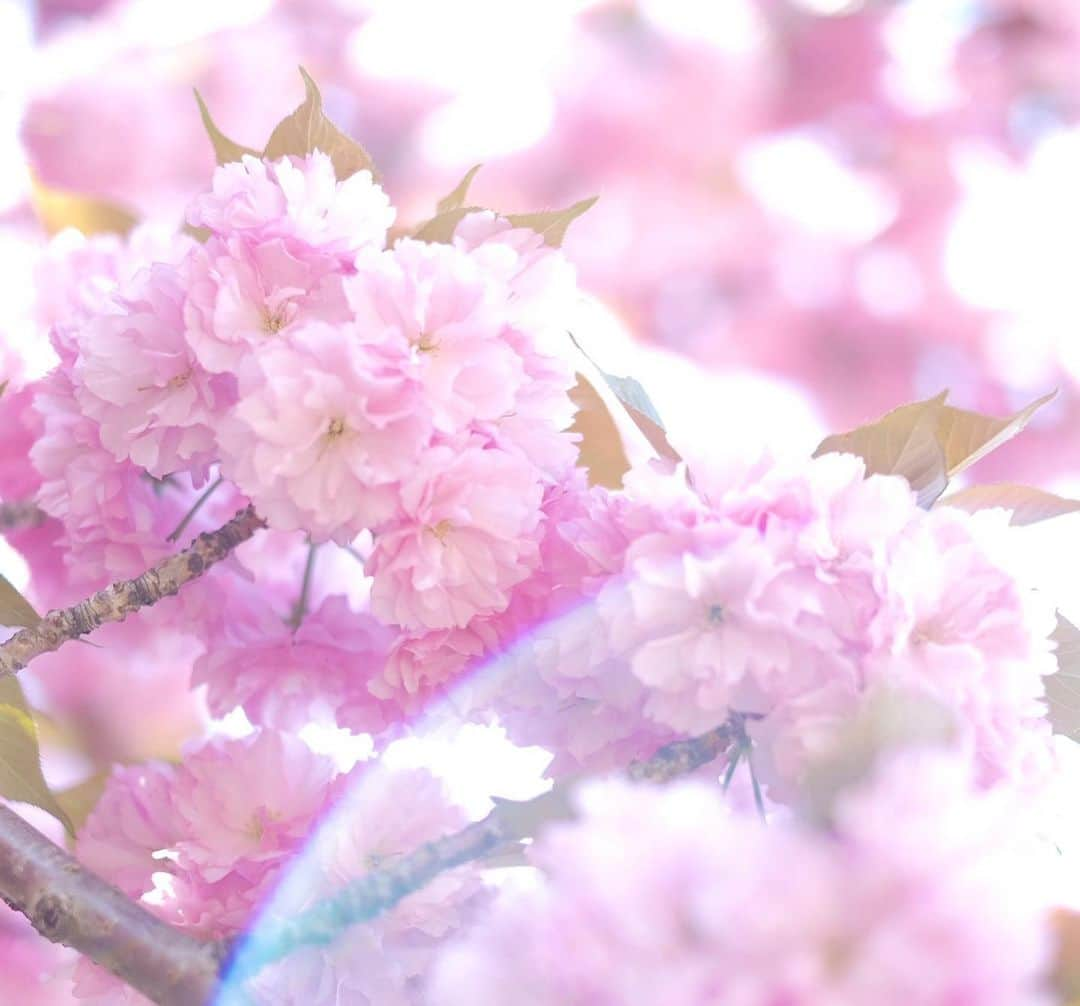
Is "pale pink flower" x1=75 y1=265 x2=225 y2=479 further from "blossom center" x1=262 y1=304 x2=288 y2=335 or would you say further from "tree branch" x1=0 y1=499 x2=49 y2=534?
"tree branch" x1=0 y1=499 x2=49 y2=534

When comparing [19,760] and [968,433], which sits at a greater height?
[968,433]

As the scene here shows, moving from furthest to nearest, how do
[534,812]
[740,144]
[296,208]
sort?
1. [740,144]
2. [296,208]
3. [534,812]

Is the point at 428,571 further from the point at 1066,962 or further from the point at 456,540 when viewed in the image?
the point at 1066,962

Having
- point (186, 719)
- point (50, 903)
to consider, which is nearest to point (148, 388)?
point (50, 903)

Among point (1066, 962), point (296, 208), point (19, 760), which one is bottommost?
point (1066, 962)

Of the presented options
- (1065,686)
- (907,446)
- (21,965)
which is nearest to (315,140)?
(907,446)
